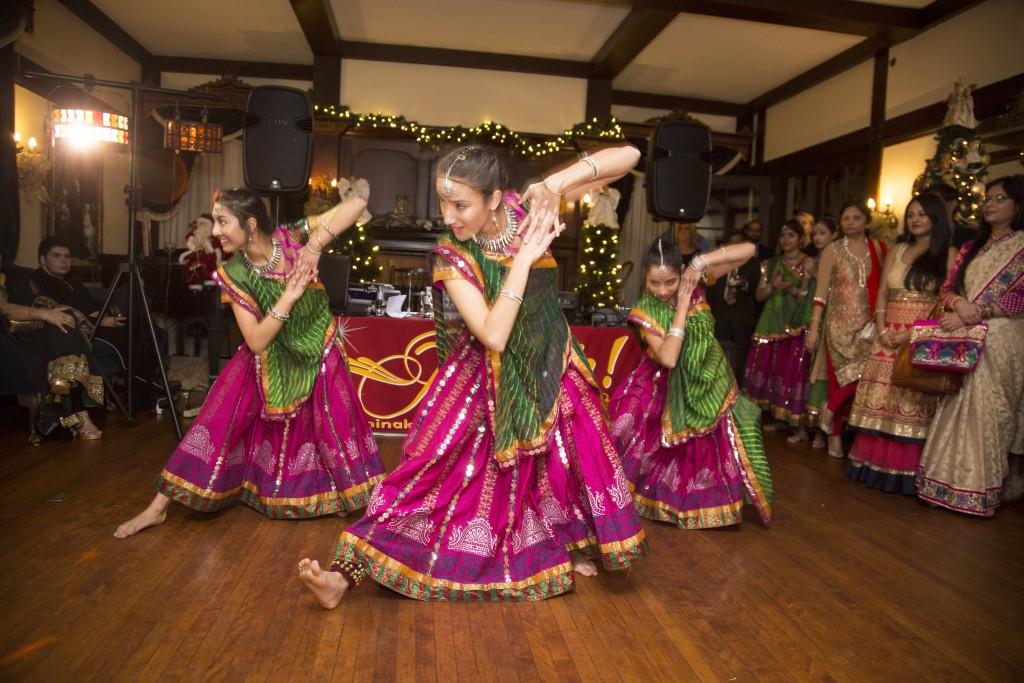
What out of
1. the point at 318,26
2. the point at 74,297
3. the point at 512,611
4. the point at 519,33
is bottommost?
the point at 512,611

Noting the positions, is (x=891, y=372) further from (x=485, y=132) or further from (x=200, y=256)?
(x=485, y=132)

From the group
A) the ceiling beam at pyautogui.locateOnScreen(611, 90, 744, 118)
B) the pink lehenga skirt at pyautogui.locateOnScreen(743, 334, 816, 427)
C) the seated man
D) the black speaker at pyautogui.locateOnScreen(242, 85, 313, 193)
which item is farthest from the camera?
the ceiling beam at pyautogui.locateOnScreen(611, 90, 744, 118)

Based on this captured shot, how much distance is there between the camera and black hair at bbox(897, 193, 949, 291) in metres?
3.95

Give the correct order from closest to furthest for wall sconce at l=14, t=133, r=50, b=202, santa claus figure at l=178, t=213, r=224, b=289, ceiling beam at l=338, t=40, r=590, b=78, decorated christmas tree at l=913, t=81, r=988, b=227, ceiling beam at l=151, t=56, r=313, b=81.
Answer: decorated christmas tree at l=913, t=81, r=988, b=227, wall sconce at l=14, t=133, r=50, b=202, santa claus figure at l=178, t=213, r=224, b=289, ceiling beam at l=338, t=40, r=590, b=78, ceiling beam at l=151, t=56, r=313, b=81

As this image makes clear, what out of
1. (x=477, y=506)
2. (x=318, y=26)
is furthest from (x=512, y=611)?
(x=318, y=26)

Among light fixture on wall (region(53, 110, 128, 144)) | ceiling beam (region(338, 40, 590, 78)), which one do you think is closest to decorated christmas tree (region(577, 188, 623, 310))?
ceiling beam (region(338, 40, 590, 78))

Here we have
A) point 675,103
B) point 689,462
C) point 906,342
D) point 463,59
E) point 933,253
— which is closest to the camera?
point 689,462

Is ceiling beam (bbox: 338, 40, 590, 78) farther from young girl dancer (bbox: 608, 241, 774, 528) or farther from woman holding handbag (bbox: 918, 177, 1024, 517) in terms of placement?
young girl dancer (bbox: 608, 241, 774, 528)

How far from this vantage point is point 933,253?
13.0 ft

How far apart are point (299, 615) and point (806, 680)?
4.69 ft

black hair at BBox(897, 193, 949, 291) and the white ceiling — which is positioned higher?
the white ceiling

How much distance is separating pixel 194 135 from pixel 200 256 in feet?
6.48

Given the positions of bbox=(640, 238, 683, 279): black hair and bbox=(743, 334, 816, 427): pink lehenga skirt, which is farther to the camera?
bbox=(743, 334, 816, 427): pink lehenga skirt

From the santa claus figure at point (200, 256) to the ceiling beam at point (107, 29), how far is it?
7.46ft
